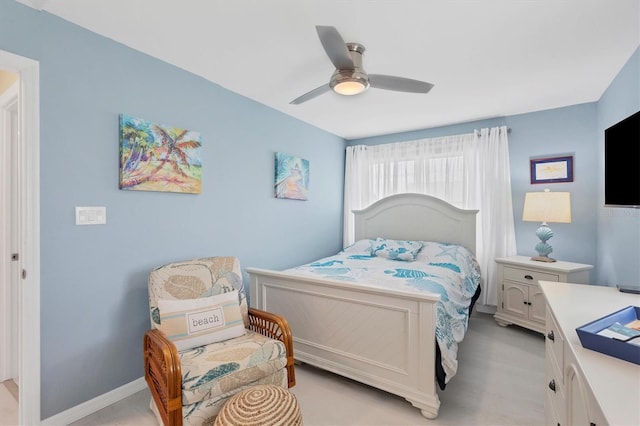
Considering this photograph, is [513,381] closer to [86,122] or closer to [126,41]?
[86,122]

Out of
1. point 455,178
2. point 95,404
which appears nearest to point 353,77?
point 455,178

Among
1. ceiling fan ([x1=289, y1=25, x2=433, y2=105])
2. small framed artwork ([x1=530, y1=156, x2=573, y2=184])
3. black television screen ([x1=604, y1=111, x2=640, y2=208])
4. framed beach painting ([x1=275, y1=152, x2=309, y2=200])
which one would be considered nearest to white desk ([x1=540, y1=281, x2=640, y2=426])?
black television screen ([x1=604, y1=111, x2=640, y2=208])

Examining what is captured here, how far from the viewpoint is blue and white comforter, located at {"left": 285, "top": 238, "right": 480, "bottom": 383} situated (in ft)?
6.82

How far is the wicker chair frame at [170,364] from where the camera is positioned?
1526 mm

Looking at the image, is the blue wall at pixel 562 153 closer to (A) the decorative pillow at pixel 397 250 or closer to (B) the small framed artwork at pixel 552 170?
(B) the small framed artwork at pixel 552 170

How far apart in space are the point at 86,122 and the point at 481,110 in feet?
12.2

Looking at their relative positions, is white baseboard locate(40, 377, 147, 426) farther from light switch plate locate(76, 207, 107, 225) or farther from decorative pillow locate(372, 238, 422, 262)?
decorative pillow locate(372, 238, 422, 262)

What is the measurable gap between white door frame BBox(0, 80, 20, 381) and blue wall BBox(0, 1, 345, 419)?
2.49 feet

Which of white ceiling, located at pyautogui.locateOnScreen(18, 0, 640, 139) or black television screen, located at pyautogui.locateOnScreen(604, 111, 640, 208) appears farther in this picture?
white ceiling, located at pyautogui.locateOnScreen(18, 0, 640, 139)

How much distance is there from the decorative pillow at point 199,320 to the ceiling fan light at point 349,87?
165 centimetres

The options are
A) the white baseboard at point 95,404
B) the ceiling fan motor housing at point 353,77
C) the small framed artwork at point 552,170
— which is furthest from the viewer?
the small framed artwork at point 552,170

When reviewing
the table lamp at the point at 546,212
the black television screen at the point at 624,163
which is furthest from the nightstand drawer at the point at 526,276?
the black television screen at the point at 624,163

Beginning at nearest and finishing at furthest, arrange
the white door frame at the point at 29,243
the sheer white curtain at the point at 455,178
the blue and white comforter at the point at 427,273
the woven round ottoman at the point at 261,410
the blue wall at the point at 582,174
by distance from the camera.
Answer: the woven round ottoman at the point at 261,410
the white door frame at the point at 29,243
the blue and white comforter at the point at 427,273
the blue wall at the point at 582,174
the sheer white curtain at the point at 455,178

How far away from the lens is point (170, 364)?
1.56 meters
